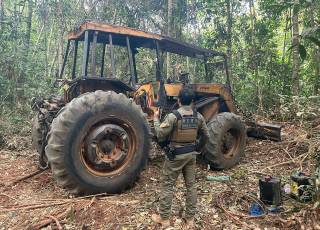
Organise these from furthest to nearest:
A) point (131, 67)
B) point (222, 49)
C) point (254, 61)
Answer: point (222, 49)
point (254, 61)
point (131, 67)

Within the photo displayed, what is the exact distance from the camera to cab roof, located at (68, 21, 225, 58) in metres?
5.23

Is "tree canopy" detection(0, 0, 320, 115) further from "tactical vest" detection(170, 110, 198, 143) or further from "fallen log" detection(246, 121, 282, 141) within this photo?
"tactical vest" detection(170, 110, 198, 143)

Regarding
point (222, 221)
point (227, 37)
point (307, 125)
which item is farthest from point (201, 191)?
point (227, 37)

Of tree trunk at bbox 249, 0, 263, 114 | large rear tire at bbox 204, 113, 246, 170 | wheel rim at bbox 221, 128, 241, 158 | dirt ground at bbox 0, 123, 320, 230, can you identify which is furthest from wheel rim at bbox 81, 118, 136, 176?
tree trunk at bbox 249, 0, 263, 114

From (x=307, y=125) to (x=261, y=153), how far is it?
3.92 ft

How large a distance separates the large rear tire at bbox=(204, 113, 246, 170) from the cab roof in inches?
54.9

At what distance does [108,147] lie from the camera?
466 cm

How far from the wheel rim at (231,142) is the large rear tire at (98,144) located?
1.89m

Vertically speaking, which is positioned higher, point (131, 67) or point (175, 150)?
point (131, 67)

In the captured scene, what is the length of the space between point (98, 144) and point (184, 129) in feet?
4.01

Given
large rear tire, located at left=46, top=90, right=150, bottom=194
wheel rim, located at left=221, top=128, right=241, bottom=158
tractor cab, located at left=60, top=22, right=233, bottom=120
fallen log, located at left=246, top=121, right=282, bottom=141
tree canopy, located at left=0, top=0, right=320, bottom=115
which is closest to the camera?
large rear tire, located at left=46, top=90, right=150, bottom=194

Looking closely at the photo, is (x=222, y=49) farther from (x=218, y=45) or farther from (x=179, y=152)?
(x=179, y=152)

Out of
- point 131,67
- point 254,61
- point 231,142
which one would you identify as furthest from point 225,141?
point 254,61

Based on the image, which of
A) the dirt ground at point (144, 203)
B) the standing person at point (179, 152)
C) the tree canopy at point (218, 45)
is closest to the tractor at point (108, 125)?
the dirt ground at point (144, 203)
